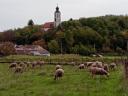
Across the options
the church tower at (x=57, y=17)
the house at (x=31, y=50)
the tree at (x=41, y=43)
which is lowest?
the house at (x=31, y=50)

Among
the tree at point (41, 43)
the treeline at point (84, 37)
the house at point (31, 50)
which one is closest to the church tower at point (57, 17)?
the treeline at point (84, 37)

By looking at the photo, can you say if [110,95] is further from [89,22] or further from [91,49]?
[89,22]

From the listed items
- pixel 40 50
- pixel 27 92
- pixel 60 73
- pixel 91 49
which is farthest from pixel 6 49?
pixel 27 92

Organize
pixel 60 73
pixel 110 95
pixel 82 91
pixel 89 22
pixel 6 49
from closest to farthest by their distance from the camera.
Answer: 1. pixel 110 95
2. pixel 82 91
3. pixel 60 73
4. pixel 6 49
5. pixel 89 22

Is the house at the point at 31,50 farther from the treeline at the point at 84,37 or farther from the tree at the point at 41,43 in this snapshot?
the tree at the point at 41,43

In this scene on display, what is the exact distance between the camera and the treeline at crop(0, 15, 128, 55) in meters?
120

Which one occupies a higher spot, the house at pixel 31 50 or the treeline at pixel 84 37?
the treeline at pixel 84 37

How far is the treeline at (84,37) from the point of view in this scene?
120 metres

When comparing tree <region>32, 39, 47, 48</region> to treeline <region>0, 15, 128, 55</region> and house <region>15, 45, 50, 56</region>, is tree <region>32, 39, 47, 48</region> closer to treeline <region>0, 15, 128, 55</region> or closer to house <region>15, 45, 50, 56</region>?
treeline <region>0, 15, 128, 55</region>

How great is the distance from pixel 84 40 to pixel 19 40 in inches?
1276

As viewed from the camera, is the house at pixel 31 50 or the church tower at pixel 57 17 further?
the church tower at pixel 57 17

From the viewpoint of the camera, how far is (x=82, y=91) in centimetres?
2178

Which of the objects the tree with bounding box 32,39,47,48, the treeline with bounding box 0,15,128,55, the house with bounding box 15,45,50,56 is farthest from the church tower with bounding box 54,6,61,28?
the house with bounding box 15,45,50,56

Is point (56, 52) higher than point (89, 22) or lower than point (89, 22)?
lower
